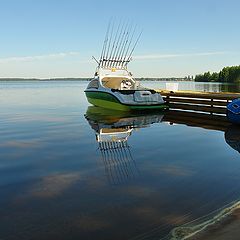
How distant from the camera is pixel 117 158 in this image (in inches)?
349

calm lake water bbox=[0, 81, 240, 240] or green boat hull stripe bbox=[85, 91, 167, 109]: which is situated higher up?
green boat hull stripe bbox=[85, 91, 167, 109]

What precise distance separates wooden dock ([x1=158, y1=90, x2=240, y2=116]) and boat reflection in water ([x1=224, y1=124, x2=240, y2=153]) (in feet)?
9.75

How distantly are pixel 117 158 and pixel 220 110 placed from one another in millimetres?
10486

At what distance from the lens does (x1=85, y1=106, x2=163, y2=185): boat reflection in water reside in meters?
7.52

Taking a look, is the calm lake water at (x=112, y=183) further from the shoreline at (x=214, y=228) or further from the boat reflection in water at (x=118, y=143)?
the shoreline at (x=214, y=228)

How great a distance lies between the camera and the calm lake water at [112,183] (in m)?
4.77

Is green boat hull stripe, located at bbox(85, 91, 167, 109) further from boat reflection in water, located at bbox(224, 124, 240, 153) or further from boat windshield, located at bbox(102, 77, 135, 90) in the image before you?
boat reflection in water, located at bbox(224, 124, 240, 153)

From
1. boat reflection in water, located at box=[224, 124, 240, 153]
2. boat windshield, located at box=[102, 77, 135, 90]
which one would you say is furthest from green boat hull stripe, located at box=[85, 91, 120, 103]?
boat reflection in water, located at box=[224, 124, 240, 153]

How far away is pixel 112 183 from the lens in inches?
265

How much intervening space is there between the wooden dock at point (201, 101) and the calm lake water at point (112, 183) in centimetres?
577

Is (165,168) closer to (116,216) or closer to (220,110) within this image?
(116,216)

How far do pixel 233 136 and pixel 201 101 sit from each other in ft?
22.8

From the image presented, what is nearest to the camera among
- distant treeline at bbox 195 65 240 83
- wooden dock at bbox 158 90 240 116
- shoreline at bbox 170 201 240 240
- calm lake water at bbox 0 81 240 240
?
shoreline at bbox 170 201 240 240

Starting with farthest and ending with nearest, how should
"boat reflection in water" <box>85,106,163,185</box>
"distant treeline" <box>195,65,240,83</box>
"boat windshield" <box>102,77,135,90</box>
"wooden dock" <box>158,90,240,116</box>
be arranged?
"distant treeline" <box>195,65,240,83</box>
"boat windshield" <box>102,77,135,90</box>
"wooden dock" <box>158,90,240,116</box>
"boat reflection in water" <box>85,106,163,185</box>
